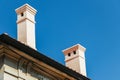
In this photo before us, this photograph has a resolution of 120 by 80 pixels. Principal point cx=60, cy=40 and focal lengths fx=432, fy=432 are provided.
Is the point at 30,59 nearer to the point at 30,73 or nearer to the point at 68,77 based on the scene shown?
the point at 30,73

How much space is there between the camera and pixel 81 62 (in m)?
26.1

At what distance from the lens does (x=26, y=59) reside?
20766mm

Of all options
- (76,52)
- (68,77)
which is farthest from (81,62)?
(68,77)

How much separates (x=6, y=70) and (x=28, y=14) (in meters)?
4.58

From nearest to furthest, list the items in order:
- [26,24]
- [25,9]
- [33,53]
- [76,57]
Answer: [33,53] < [26,24] < [25,9] < [76,57]

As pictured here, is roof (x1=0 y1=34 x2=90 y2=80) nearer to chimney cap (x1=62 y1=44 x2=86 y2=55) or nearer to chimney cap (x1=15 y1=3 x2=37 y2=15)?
chimney cap (x1=62 y1=44 x2=86 y2=55)

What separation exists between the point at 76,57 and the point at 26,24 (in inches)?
181

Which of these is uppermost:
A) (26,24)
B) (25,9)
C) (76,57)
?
(25,9)

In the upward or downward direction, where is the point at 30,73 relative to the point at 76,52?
downward

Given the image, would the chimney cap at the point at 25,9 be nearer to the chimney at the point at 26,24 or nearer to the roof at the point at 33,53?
the chimney at the point at 26,24

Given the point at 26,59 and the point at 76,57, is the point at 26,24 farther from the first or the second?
the point at 76,57

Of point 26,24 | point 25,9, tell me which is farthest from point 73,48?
point 25,9

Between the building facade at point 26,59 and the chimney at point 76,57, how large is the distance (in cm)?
222

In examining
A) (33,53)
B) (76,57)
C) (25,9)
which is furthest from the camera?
(76,57)
